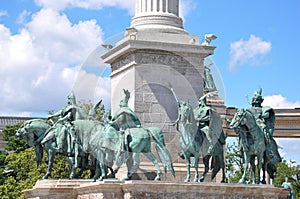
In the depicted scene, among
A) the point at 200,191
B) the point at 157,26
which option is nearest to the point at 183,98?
the point at 157,26

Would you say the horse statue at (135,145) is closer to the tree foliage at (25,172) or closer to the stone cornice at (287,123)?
the tree foliage at (25,172)

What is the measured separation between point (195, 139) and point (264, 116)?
335 centimetres

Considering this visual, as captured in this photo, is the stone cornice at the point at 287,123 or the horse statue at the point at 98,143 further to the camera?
the stone cornice at the point at 287,123

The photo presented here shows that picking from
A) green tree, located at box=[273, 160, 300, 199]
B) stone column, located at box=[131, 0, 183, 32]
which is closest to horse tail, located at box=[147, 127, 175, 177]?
stone column, located at box=[131, 0, 183, 32]

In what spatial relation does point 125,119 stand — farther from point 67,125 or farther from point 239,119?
point 239,119

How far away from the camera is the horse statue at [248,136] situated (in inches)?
985

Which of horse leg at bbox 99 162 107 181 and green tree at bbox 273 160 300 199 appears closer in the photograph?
horse leg at bbox 99 162 107 181

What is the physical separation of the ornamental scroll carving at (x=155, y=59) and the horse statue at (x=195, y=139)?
246 centimetres

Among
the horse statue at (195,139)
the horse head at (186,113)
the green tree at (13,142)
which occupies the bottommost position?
the horse statue at (195,139)

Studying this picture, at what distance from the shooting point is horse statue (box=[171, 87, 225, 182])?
24.3 m

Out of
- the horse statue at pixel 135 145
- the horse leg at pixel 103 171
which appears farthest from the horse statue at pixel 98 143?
the horse statue at pixel 135 145

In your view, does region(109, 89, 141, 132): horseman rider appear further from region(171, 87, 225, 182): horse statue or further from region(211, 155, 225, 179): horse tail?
region(211, 155, 225, 179): horse tail

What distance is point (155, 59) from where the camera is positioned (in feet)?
90.0

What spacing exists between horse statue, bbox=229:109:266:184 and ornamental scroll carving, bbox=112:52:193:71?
3.70m
